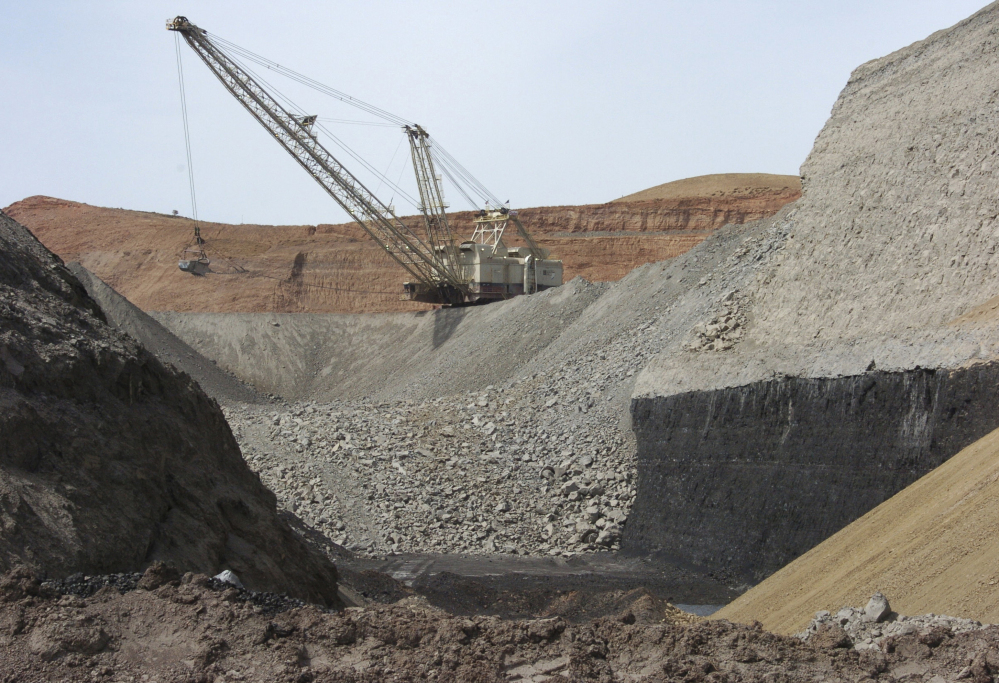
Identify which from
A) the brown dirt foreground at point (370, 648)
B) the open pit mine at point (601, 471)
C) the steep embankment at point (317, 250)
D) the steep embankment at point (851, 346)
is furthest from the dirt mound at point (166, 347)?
the brown dirt foreground at point (370, 648)

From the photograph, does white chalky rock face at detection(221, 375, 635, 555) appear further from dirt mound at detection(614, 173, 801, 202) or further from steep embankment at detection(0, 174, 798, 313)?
dirt mound at detection(614, 173, 801, 202)

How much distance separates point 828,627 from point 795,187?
50.4m

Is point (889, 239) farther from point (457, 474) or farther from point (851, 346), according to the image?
point (457, 474)

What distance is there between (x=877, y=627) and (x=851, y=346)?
26.3 feet

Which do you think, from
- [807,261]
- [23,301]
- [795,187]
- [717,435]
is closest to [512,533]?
[717,435]

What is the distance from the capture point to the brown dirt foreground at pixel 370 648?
219 inches

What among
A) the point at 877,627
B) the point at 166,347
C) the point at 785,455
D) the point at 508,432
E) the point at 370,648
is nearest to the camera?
the point at 370,648

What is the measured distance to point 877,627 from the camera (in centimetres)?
656

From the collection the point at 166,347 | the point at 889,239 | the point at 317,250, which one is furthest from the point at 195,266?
the point at 889,239

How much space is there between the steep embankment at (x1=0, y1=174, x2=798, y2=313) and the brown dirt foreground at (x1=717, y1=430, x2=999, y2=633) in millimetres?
37659

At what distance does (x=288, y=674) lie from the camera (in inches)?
221

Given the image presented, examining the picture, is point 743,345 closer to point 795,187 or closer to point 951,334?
point 951,334

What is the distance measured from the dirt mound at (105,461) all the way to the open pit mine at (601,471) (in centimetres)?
3

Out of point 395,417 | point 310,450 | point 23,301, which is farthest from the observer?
point 395,417
